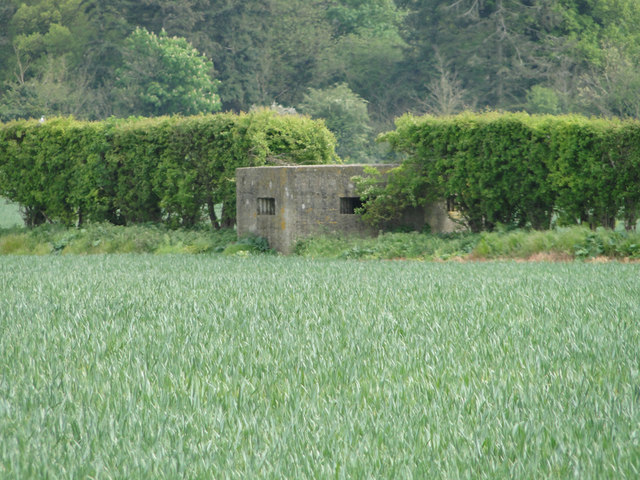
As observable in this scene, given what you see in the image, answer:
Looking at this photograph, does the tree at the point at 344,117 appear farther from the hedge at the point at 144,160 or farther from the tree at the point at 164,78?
the hedge at the point at 144,160

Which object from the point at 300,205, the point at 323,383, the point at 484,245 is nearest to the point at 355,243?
the point at 300,205

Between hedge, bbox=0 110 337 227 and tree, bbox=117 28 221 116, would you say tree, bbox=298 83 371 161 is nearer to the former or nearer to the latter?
tree, bbox=117 28 221 116

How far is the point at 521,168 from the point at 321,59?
38.8 metres

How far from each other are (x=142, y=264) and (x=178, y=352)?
8.04 m

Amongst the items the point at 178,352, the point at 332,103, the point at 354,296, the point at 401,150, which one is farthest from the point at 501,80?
the point at 178,352

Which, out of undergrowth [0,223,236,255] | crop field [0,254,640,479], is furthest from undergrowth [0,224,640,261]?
crop field [0,254,640,479]

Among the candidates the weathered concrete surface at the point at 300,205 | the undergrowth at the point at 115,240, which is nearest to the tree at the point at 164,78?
the undergrowth at the point at 115,240

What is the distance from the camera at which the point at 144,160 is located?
1958cm

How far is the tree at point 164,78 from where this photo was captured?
44281mm

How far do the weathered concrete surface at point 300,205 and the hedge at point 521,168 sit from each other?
0.60 m

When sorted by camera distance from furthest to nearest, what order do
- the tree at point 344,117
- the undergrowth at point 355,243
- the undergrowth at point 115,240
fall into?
the tree at point 344,117 < the undergrowth at point 115,240 < the undergrowth at point 355,243

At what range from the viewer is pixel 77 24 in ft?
171

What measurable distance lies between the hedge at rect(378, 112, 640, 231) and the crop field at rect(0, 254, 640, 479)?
5682mm

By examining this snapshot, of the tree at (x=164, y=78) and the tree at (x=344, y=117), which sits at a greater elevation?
the tree at (x=164, y=78)
